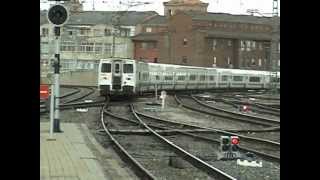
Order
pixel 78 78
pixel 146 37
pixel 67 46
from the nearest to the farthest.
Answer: pixel 78 78
pixel 67 46
pixel 146 37

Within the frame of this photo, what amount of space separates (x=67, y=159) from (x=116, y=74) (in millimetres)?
24709

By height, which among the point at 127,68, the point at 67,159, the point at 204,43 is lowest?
the point at 67,159

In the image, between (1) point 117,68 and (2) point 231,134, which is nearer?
(2) point 231,134

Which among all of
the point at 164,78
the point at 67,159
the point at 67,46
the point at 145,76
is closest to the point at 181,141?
the point at 67,159

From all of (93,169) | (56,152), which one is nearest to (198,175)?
(93,169)

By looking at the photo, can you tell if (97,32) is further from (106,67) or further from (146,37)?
(106,67)

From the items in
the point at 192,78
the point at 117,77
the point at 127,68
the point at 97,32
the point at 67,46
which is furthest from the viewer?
the point at 97,32

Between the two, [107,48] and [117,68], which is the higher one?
[107,48]

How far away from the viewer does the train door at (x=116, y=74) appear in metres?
34.2

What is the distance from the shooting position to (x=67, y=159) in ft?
32.9

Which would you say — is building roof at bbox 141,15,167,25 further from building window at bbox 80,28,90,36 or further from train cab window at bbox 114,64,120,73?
train cab window at bbox 114,64,120,73

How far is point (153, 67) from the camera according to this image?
42.7 meters
